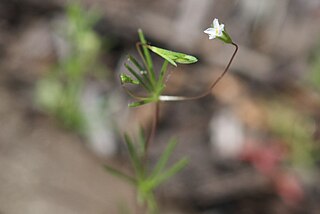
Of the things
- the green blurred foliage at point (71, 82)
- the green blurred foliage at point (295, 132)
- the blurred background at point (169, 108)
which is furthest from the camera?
the green blurred foliage at point (295, 132)

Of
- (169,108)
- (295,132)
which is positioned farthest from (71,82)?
(295,132)

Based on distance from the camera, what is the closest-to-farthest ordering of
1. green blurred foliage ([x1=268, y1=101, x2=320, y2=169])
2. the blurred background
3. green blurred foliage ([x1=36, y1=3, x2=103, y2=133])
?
the blurred background, green blurred foliage ([x1=36, y1=3, x2=103, y2=133]), green blurred foliage ([x1=268, y1=101, x2=320, y2=169])

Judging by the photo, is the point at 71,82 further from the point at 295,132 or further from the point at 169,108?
the point at 295,132

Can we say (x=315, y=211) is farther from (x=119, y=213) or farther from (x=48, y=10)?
(x=48, y=10)

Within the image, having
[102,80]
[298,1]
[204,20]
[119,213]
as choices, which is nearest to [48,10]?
[102,80]

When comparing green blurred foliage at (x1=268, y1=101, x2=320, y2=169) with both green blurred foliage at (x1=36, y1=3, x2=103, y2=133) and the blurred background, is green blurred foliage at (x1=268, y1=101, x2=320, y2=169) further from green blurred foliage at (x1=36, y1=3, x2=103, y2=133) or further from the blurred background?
green blurred foliage at (x1=36, y1=3, x2=103, y2=133)

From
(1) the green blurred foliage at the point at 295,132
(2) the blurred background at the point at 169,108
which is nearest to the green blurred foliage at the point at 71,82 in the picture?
(2) the blurred background at the point at 169,108

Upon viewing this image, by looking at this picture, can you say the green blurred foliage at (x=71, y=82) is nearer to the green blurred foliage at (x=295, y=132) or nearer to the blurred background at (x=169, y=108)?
the blurred background at (x=169, y=108)

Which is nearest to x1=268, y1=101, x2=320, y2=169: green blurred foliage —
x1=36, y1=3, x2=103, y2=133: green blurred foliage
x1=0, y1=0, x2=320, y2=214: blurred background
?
x1=0, y1=0, x2=320, y2=214: blurred background
